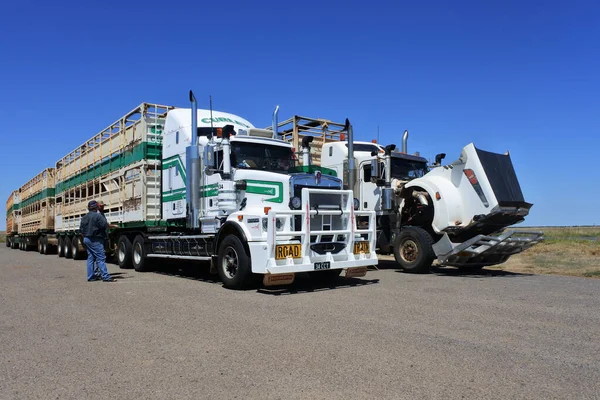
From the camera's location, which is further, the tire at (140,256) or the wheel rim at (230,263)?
the tire at (140,256)

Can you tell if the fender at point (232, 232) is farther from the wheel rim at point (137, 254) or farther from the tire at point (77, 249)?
the tire at point (77, 249)

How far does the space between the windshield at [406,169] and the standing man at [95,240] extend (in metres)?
7.23

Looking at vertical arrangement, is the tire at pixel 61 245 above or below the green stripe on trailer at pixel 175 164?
below

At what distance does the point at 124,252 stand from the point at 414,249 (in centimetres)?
800

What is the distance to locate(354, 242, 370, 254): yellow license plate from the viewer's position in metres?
9.49

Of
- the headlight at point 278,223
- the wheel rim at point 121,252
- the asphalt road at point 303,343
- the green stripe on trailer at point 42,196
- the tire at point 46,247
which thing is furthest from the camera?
Result: the tire at point 46,247

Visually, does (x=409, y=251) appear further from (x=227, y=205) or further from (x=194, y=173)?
(x=194, y=173)

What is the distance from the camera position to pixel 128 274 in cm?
1250

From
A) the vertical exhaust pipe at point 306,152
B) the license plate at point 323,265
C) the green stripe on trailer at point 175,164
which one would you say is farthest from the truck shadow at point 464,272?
the green stripe on trailer at point 175,164

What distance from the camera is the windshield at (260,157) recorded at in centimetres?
988

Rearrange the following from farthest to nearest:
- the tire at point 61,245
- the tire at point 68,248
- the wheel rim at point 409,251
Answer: the tire at point 61,245 → the tire at point 68,248 → the wheel rim at point 409,251

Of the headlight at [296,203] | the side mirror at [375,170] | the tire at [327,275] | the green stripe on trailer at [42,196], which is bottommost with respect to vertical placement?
the tire at [327,275]

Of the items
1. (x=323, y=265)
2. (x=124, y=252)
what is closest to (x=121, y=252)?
(x=124, y=252)

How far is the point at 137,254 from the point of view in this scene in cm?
1349
